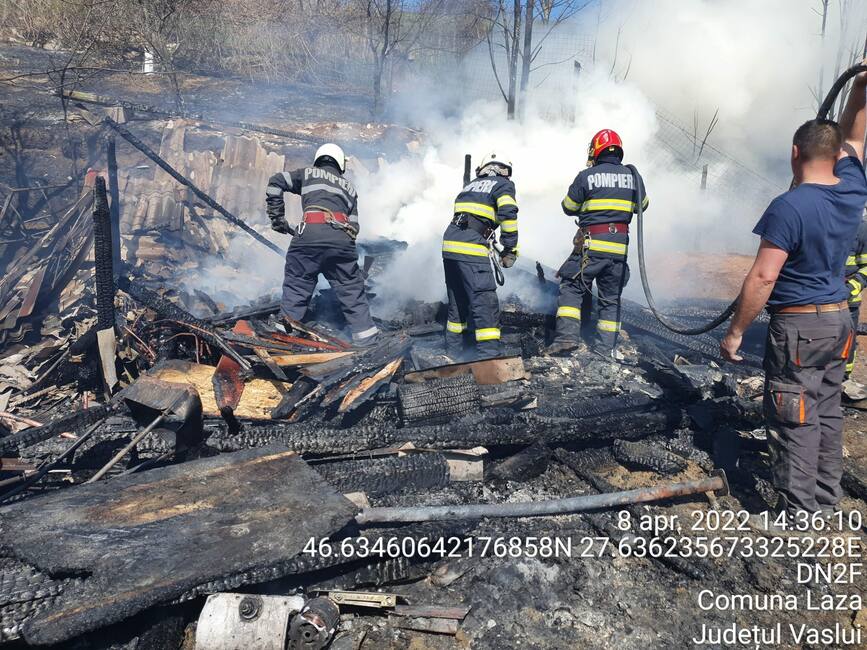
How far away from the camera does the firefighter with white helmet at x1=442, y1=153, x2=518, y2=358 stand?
206 inches

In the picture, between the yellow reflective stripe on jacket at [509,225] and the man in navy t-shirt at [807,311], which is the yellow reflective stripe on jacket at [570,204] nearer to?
the yellow reflective stripe on jacket at [509,225]

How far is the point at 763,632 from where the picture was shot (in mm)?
2562

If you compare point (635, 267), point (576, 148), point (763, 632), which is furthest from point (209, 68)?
point (763, 632)

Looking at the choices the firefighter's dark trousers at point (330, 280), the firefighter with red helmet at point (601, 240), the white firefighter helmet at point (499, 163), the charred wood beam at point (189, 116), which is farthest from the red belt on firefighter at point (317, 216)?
the charred wood beam at point (189, 116)

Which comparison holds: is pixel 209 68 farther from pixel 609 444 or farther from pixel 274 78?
pixel 609 444

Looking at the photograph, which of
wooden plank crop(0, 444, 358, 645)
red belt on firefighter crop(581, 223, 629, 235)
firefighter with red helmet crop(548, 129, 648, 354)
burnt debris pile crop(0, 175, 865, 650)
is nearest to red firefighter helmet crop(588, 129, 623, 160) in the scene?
firefighter with red helmet crop(548, 129, 648, 354)

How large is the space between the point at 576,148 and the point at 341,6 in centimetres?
1028

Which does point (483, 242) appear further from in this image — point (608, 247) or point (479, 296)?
point (608, 247)

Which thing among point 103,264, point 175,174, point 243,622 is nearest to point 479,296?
point 103,264

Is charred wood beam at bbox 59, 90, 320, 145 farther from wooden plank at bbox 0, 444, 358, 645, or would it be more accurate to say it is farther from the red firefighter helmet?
wooden plank at bbox 0, 444, 358, 645

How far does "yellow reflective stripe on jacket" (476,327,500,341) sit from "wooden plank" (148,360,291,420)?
1832 mm

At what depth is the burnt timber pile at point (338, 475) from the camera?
244 cm

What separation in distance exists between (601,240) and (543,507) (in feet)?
10.3

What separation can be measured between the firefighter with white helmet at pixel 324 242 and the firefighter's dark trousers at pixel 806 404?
11.4ft
